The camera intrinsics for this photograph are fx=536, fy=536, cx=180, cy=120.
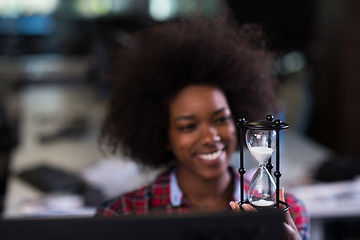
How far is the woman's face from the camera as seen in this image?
1279 millimetres

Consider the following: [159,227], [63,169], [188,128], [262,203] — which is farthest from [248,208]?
[63,169]

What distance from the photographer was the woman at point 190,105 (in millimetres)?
1347

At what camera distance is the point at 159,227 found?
0.70 meters

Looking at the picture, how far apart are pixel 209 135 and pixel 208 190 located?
20 centimetres

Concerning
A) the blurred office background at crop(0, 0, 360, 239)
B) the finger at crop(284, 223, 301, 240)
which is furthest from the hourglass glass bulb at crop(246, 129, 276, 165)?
the blurred office background at crop(0, 0, 360, 239)

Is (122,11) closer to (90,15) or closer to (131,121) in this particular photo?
(90,15)

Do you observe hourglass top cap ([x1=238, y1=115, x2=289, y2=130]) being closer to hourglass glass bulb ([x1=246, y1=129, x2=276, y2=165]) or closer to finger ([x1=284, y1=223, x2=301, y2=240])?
hourglass glass bulb ([x1=246, y1=129, x2=276, y2=165])

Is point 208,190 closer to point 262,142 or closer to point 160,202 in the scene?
point 160,202

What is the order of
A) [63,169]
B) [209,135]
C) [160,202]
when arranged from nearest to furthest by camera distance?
1. [209,135]
2. [160,202]
3. [63,169]

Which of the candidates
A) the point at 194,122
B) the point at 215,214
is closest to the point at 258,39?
the point at 194,122

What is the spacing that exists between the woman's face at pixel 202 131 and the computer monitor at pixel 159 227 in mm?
565

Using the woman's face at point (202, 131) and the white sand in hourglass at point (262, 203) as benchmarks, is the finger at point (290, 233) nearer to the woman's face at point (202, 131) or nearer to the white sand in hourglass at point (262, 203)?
the white sand in hourglass at point (262, 203)

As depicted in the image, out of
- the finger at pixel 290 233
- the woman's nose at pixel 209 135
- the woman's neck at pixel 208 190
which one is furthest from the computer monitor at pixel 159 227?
the woman's neck at pixel 208 190

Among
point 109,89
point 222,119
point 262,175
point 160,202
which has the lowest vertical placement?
point 160,202
